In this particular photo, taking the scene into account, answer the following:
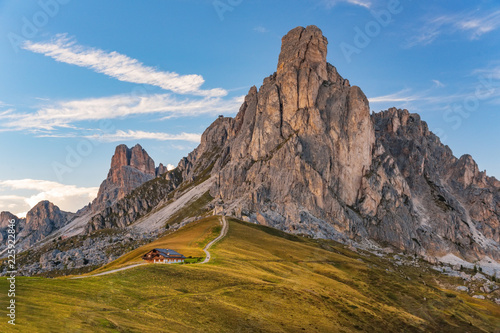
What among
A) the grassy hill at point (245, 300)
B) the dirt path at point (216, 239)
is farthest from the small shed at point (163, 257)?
the grassy hill at point (245, 300)

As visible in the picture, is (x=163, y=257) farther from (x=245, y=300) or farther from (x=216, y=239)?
(x=245, y=300)

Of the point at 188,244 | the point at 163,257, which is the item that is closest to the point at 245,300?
the point at 163,257

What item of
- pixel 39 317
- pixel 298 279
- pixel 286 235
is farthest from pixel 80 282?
pixel 286 235

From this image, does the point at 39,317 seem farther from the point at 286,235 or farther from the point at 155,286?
the point at 286,235

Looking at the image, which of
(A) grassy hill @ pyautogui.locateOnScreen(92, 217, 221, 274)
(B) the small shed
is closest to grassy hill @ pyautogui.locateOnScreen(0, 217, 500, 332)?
(A) grassy hill @ pyautogui.locateOnScreen(92, 217, 221, 274)

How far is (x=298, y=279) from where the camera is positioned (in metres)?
97.3

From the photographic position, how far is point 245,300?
68125mm

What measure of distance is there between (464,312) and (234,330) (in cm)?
9093

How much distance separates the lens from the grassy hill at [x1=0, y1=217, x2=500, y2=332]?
47.2 m

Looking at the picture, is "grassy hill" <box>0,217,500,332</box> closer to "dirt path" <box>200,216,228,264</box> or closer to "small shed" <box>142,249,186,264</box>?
"dirt path" <box>200,216,228,264</box>

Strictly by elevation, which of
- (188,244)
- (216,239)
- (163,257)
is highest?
(216,239)

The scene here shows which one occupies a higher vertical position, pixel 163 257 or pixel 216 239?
pixel 216 239

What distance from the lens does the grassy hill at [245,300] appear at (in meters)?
47.2

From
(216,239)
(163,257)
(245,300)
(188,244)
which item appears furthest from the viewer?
(216,239)
